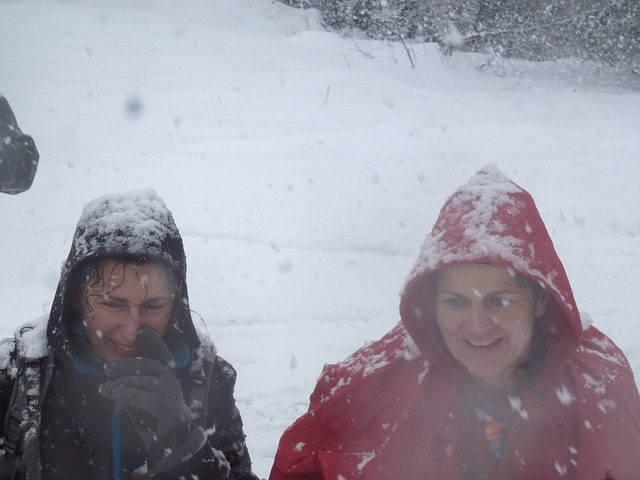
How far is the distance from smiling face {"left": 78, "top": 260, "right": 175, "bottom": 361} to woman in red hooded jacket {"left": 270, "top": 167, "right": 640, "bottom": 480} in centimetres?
66

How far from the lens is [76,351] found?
6.40 ft

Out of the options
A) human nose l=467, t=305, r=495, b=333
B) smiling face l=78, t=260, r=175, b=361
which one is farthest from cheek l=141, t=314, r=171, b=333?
human nose l=467, t=305, r=495, b=333

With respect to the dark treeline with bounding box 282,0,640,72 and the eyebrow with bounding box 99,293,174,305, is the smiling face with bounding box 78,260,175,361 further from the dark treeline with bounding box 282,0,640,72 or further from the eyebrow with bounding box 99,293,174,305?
the dark treeline with bounding box 282,0,640,72

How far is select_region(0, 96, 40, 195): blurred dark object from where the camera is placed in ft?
9.30

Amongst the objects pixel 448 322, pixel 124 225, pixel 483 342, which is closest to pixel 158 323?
pixel 124 225

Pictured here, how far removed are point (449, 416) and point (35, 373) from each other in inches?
51.0

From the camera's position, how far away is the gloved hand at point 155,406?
6.01 feet

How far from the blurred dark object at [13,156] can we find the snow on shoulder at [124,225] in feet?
3.13

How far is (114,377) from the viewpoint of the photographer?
6.11 ft

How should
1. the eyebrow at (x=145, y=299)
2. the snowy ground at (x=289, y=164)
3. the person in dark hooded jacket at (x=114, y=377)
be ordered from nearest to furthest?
1. the person in dark hooded jacket at (x=114, y=377)
2. the eyebrow at (x=145, y=299)
3. the snowy ground at (x=289, y=164)

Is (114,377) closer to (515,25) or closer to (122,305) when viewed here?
(122,305)

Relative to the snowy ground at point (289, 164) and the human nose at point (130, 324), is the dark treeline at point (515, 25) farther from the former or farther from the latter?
the human nose at point (130, 324)

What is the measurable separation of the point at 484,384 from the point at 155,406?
1081 millimetres

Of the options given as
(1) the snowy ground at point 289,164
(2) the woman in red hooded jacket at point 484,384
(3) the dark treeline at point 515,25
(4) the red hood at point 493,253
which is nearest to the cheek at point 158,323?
(2) the woman in red hooded jacket at point 484,384
